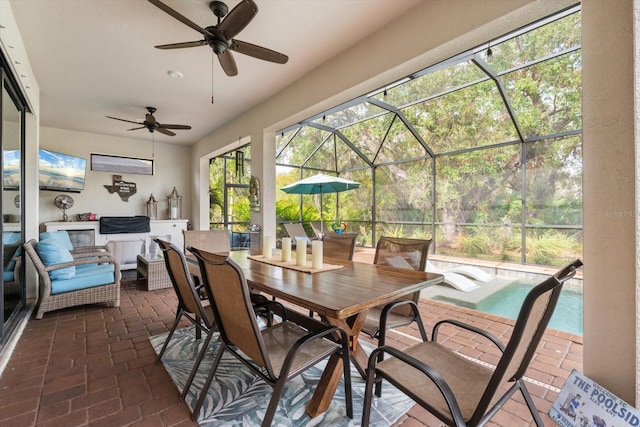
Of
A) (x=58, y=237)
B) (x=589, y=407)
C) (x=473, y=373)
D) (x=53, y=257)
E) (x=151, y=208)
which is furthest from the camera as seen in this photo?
(x=151, y=208)

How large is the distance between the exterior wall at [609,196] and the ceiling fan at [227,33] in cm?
202

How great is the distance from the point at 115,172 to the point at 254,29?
17.8 ft

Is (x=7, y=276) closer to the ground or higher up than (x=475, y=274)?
higher up

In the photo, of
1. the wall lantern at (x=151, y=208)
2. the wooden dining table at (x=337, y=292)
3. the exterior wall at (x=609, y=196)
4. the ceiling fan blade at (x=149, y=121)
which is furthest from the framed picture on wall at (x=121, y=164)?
the exterior wall at (x=609, y=196)

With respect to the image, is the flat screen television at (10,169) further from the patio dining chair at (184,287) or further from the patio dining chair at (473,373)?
the patio dining chair at (473,373)

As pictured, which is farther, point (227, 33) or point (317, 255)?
point (227, 33)

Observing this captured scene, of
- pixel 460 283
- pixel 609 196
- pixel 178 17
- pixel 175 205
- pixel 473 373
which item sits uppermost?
pixel 178 17

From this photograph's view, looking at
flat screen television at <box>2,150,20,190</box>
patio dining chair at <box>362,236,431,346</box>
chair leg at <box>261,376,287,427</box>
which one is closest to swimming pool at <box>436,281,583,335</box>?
patio dining chair at <box>362,236,431,346</box>

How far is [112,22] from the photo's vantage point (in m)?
2.63

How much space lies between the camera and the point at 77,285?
321 cm

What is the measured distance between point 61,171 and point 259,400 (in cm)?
635

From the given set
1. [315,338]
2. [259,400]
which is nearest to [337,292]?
[315,338]

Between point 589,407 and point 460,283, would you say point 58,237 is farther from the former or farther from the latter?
point 460,283

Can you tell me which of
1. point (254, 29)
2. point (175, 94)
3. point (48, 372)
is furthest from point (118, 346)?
point (175, 94)
